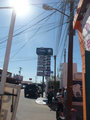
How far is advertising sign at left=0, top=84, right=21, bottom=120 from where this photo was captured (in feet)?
11.9

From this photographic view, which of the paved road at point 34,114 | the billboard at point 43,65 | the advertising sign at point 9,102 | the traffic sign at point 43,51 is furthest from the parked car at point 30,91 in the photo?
the advertising sign at point 9,102

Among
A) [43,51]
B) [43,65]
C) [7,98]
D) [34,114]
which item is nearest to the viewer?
[7,98]

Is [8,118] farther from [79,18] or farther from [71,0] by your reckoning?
[71,0]

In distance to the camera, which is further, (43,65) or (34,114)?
(43,65)

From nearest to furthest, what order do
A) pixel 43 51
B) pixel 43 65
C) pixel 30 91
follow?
pixel 30 91 → pixel 43 65 → pixel 43 51

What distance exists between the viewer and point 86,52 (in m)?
4.51

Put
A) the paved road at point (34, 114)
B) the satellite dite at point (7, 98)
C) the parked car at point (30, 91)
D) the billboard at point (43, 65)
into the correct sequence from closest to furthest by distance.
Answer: the satellite dite at point (7, 98) → the paved road at point (34, 114) → the parked car at point (30, 91) → the billboard at point (43, 65)

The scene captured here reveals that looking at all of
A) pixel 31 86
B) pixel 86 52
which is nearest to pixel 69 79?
pixel 86 52

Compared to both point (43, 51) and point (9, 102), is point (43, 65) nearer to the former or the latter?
point (43, 51)

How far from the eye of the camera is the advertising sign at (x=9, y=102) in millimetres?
3617

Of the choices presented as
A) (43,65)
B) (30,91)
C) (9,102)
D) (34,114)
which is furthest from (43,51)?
(9,102)

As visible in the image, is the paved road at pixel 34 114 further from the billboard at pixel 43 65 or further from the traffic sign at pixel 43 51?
the traffic sign at pixel 43 51

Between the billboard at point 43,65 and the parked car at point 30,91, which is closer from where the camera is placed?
the parked car at point 30,91

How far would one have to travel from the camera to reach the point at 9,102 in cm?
373
